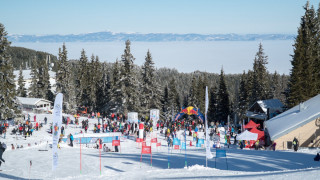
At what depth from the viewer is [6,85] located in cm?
3684

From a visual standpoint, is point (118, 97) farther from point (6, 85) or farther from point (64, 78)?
point (6, 85)

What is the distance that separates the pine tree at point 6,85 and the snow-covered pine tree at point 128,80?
14.9m

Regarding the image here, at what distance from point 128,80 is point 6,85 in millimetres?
16110

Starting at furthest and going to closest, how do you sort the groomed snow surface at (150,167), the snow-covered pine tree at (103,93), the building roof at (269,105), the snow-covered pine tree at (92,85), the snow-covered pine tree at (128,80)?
the snow-covered pine tree at (92,85) < the snow-covered pine tree at (103,93) < the snow-covered pine tree at (128,80) < the building roof at (269,105) < the groomed snow surface at (150,167)

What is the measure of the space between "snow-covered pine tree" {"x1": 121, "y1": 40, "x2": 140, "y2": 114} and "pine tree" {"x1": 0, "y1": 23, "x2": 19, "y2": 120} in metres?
14.9

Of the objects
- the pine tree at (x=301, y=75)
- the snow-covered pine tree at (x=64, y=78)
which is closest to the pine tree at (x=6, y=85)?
the snow-covered pine tree at (x=64, y=78)

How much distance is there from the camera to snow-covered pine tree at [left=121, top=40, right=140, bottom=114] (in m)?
46.3

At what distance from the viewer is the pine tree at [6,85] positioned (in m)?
36.1

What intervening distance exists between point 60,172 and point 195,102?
49196mm

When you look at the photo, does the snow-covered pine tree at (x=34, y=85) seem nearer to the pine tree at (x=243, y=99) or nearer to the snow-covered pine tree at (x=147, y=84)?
the snow-covered pine tree at (x=147, y=84)

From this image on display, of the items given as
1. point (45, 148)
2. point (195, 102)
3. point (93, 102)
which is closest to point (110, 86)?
point (93, 102)

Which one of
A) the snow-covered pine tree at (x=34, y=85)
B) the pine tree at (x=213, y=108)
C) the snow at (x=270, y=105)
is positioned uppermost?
the snow-covered pine tree at (x=34, y=85)

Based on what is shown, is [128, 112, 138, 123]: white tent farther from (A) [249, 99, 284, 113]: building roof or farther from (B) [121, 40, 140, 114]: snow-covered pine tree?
(A) [249, 99, 284, 113]: building roof

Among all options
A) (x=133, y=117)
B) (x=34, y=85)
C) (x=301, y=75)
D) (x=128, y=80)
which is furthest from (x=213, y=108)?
(x=34, y=85)
